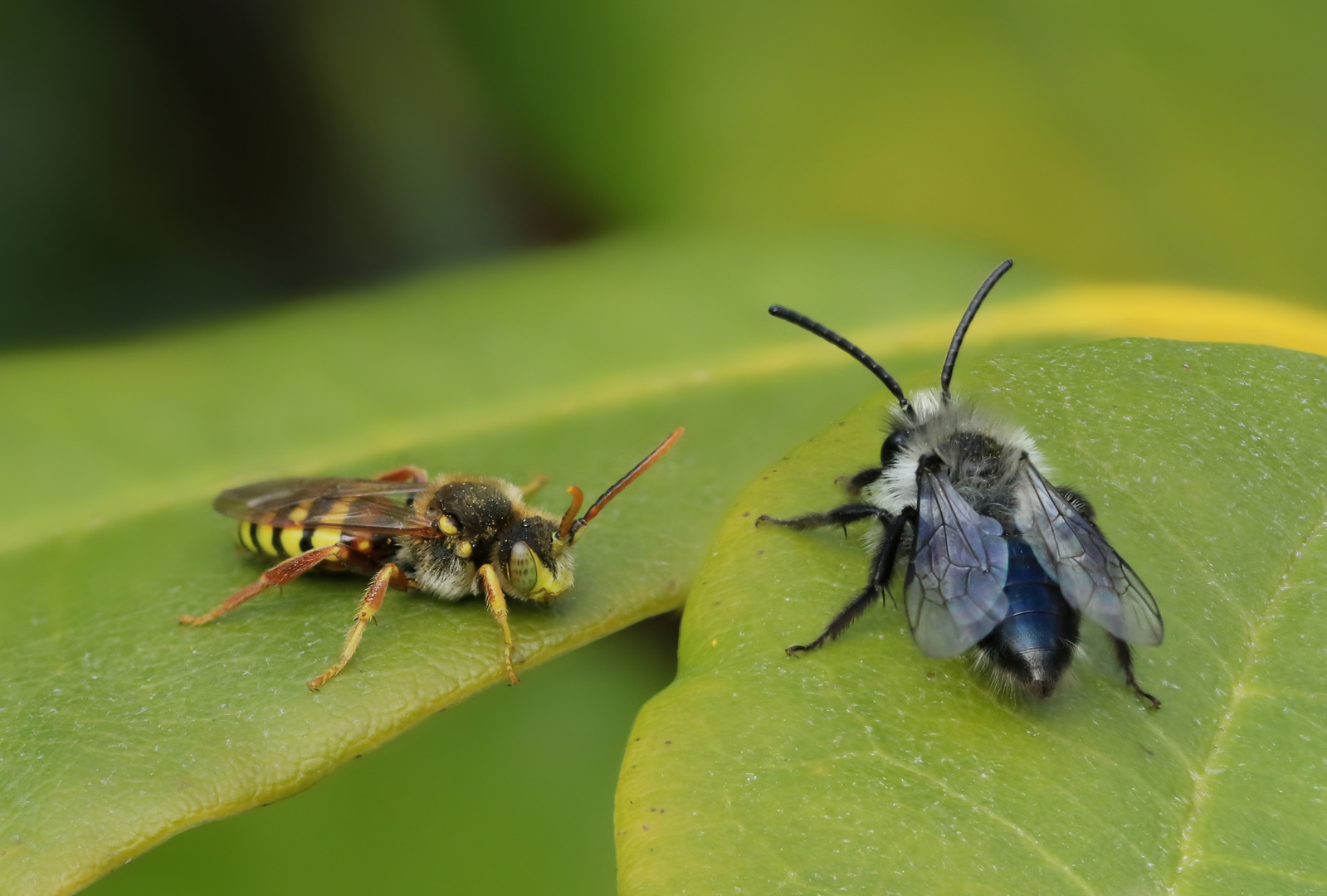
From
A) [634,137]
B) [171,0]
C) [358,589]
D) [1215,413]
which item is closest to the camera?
[1215,413]

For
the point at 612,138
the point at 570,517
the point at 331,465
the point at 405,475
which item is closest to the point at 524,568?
the point at 570,517

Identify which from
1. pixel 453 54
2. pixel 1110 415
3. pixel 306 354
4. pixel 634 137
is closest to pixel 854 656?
pixel 1110 415

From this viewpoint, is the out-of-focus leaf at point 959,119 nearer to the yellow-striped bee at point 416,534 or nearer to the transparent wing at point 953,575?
the yellow-striped bee at point 416,534

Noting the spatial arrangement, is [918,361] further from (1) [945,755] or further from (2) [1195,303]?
(1) [945,755]

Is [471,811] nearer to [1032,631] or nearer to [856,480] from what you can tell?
[856,480]

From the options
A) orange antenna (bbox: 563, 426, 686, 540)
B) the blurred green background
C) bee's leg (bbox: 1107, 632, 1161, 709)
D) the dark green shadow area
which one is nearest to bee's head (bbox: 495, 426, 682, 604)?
orange antenna (bbox: 563, 426, 686, 540)

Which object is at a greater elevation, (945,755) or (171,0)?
(171,0)
